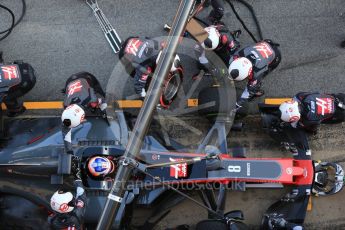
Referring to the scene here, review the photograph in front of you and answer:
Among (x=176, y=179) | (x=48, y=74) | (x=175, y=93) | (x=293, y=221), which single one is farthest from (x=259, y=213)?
(x=48, y=74)

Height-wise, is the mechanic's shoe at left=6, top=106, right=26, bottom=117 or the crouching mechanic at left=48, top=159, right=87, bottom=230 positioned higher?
Answer: the mechanic's shoe at left=6, top=106, right=26, bottom=117

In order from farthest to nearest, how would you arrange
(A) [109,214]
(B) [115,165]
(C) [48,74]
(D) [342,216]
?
(C) [48,74]
(D) [342,216]
(B) [115,165]
(A) [109,214]

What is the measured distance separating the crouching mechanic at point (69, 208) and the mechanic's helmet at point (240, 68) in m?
2.27

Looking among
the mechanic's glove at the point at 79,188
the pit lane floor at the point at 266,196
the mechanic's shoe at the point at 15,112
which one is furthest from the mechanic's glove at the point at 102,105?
the mechanic's shoe at the point at 15,112

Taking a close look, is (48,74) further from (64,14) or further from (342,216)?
(342,216)

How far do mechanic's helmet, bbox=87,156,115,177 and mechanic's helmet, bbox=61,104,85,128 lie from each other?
564 mm

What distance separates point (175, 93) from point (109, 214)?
9.19ft

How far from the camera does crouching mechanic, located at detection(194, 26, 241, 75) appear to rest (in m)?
6.80

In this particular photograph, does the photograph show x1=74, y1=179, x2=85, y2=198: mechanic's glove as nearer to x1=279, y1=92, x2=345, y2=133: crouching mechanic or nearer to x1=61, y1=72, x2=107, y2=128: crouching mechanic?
x1=61, y1=72, x2=107, y2=128: crouching mechanic

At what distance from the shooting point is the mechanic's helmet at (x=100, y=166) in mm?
5992

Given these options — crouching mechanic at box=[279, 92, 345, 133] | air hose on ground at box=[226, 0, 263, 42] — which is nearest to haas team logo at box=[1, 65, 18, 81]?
air hose on ground at box=[226, 0, 263, 42]

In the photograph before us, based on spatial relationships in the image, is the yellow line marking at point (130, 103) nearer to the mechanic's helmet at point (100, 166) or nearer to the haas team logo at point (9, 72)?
the haas team logo at point (9, 72)

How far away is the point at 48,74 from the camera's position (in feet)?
26.2

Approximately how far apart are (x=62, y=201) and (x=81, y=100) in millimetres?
1349
